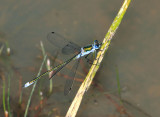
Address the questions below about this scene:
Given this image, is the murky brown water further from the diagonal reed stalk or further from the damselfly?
the diagonal reed stalk

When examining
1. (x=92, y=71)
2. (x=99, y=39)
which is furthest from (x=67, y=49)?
(x=92, y=71)

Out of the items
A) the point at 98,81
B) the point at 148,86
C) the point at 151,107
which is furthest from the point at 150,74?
the point at 98,81

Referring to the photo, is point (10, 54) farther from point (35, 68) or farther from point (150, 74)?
point (150, 74)

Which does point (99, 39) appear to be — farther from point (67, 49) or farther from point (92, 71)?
point (92, 71)

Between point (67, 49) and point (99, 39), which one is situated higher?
point (67, 49)

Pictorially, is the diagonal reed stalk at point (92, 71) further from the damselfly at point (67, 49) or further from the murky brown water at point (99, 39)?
the murky brown water at point (99, 39)

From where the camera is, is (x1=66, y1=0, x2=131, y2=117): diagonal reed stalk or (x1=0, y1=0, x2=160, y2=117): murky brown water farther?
(x1=0, y1=0, x2=160, y2=117): murky brown water

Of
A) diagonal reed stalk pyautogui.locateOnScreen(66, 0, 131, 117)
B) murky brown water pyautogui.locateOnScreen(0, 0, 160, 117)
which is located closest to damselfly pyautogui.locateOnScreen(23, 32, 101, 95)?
murky brown water pyautogui.locateOnScreen(0, 0, 160, 117)

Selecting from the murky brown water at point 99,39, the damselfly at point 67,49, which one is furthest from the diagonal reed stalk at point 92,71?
the murky brown water at point 99,39
